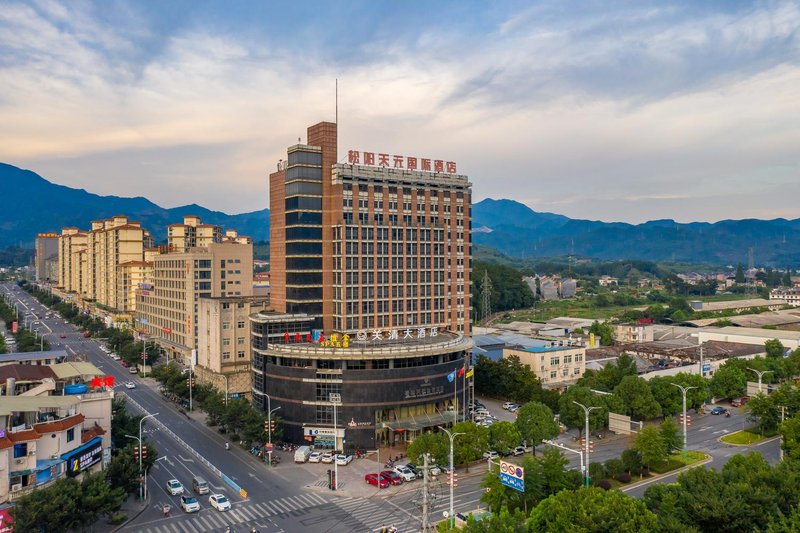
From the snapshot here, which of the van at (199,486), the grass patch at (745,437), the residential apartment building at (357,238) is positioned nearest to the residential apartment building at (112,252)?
the residential apartment building at (357,238)

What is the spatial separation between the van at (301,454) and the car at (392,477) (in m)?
→ 11.1

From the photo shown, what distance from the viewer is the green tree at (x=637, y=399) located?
75.9 m

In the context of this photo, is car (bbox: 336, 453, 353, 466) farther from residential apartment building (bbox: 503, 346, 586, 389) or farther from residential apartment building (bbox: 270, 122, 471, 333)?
residential apartment building (bbox: 503, 346, 586, 389)

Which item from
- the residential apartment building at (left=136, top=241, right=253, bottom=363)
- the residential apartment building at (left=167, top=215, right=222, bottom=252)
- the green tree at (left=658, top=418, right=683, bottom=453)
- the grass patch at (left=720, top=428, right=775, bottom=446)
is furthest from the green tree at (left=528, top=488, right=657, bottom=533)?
the residential apartment building at (left=167, top=215, right=222, bottom=252)

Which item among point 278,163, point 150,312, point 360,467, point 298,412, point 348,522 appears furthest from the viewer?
point 150,312

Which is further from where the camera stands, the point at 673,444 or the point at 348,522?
the point at 673,444

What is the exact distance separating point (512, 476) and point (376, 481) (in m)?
19.2

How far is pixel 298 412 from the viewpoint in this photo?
7312 cm

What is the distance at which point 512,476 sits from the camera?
4481cm

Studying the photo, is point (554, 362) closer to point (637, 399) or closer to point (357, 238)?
point (637, 399)

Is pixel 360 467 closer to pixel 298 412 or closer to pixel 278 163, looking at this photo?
pixel 298 412

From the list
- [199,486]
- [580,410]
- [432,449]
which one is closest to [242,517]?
[199,486]

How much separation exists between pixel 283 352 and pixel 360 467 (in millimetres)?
17421

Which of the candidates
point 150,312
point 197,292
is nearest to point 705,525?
point 197,292
